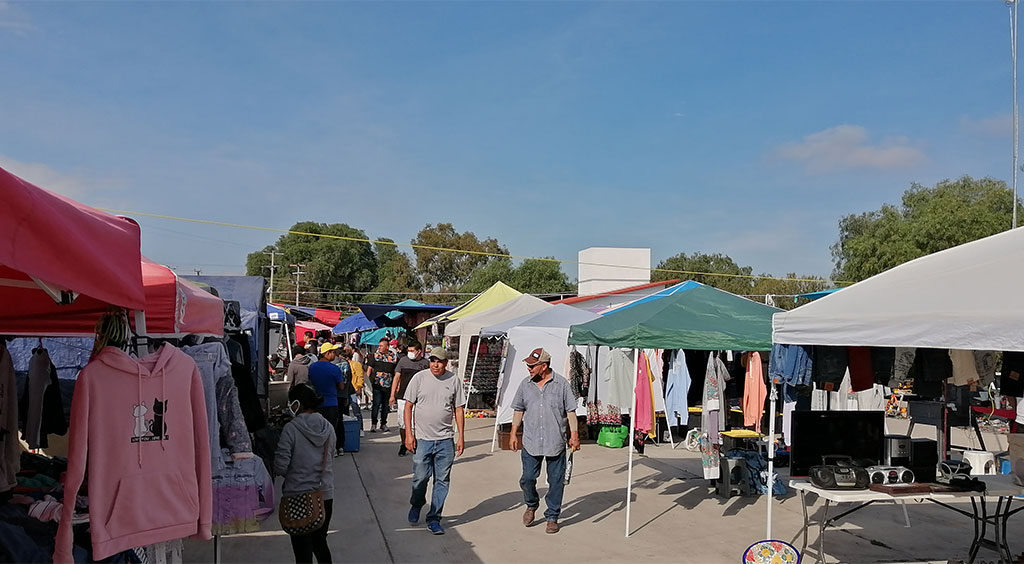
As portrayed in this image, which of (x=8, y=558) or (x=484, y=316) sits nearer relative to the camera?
(x=8, y=558)

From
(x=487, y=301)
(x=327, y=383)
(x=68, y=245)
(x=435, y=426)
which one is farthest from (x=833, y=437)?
(x=487, y=301)

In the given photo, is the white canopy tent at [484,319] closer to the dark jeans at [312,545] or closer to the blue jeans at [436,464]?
the blue jeans at [436,464]

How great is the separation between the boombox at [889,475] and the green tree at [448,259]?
5341cm

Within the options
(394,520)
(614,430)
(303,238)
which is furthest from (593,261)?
(303,238)

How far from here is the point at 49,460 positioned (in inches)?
226

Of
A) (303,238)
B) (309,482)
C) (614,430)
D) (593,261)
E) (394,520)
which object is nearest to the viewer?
(309,482)

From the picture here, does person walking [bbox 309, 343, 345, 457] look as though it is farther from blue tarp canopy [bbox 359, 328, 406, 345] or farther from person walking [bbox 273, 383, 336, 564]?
blue tarp canopy [bbox 359, 328, 406, 345]

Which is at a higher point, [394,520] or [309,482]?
[309,482]

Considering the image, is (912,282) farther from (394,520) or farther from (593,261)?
(593,261)

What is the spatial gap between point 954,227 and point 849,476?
2510cm

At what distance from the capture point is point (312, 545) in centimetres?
536

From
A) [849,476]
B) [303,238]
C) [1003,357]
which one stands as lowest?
[849,476]

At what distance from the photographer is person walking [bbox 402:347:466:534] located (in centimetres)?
692

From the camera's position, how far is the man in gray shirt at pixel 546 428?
23.3ft
